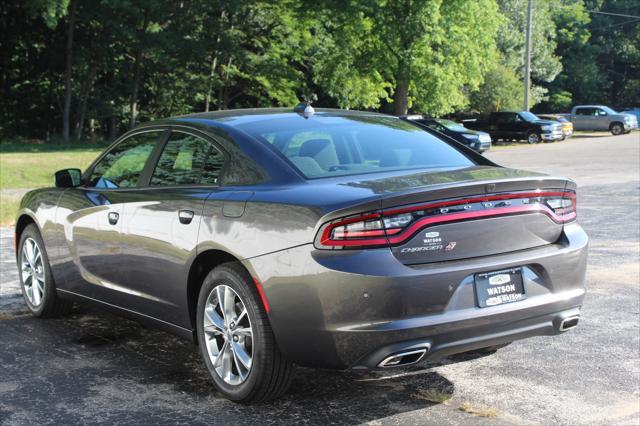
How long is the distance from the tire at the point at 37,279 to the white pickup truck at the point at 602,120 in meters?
47.6

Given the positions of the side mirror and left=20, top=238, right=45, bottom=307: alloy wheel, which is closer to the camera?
the side mirror

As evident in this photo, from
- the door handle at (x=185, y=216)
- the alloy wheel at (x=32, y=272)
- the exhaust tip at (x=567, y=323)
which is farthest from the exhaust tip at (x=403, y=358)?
the alloy wheel at (x=32, y=272)

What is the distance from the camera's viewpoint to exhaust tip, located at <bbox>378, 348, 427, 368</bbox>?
427 centimetres

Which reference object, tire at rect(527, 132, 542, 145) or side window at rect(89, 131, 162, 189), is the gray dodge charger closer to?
side window at rect(89, 131, 162, 189)

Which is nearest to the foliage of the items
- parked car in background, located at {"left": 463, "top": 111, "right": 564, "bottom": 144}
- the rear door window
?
the rear door window

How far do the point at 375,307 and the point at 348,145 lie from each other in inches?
55.4

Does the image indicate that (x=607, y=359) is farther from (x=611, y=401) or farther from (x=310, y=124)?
(x=310, y=124)

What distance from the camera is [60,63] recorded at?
147ft

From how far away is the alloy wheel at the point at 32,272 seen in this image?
692 centimetres

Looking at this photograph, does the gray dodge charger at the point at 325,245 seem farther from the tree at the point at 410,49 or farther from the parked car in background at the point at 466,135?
the tree at the point at 410,49

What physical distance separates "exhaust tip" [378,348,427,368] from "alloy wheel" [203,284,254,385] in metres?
0.78

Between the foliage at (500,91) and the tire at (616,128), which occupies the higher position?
the foliage at (500,91)

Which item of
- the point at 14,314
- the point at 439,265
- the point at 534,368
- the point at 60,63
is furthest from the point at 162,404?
the point at 60,63

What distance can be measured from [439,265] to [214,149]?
1.70 m
